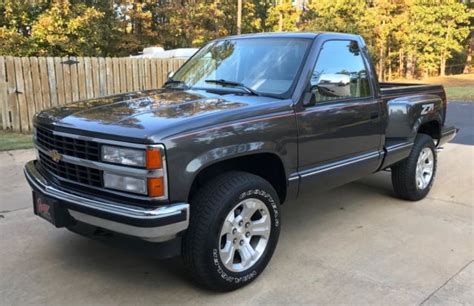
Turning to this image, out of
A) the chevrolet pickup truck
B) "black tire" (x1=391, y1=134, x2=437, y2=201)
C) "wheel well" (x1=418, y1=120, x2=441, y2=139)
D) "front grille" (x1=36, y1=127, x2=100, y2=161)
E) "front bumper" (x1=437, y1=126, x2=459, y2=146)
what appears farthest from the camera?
"front bumper" (x1=437, y1=126, x2=459, y2=146)

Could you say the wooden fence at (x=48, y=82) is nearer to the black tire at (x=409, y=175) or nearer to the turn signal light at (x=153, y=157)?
the black tire at (x=409, y=175)

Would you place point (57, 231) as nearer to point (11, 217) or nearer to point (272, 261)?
point (11, 217)

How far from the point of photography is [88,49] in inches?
898

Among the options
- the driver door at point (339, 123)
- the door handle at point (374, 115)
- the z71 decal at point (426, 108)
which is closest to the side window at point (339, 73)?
the driver door at point (339, 123)

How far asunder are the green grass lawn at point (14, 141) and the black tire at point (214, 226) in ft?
19.5

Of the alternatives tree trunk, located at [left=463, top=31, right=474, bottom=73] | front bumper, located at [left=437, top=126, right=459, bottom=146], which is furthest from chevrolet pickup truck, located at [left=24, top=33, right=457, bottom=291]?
tree trunk, located at [left=463, top=31, right=474, bottom=73]

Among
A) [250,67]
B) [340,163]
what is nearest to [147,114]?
[250,67]

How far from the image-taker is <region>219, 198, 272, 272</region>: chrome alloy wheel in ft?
11.4

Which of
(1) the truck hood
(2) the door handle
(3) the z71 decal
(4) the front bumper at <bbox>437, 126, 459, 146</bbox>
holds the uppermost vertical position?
(1) the truck hood

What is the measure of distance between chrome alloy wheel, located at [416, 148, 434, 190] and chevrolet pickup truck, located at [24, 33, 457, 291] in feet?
3.18

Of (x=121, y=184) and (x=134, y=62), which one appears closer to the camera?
(x=121, y=184)

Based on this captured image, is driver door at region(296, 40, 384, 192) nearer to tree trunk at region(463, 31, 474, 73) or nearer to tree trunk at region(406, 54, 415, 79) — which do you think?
tree trunk at region(406, 54, 415, 79)

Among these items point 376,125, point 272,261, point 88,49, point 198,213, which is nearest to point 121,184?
point 198,213

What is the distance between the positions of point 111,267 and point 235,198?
4.21ft
